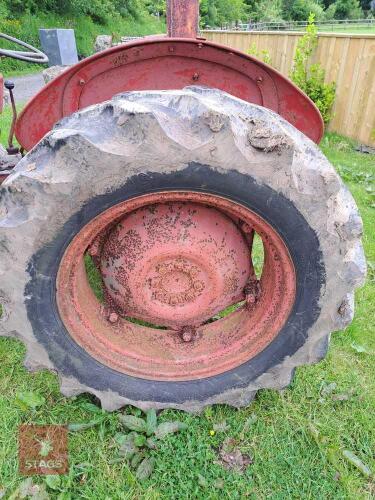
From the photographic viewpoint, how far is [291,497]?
5.39ft

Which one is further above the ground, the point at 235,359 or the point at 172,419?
the point at 235,359

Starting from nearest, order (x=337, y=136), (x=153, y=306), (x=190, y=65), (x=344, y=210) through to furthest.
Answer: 1. (x=344, y=210)
2. (x=190, y=65)
3. (x=153, y=306)
4. (x=337, y=136)

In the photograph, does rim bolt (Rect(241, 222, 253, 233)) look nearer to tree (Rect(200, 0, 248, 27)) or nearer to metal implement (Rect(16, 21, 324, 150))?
metal implement (Rect(16, 21, 324, 150))

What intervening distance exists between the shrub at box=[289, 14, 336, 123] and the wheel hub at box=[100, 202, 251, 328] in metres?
5.66

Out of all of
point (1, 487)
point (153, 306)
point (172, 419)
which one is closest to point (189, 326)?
point (153, 306)

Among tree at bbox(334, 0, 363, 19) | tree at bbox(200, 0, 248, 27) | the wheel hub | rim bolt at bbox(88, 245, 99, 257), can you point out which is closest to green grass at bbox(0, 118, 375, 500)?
the wheel hub

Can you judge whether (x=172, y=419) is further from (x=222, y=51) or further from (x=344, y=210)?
(x=222, y=51)

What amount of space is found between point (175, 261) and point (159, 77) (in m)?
0.71

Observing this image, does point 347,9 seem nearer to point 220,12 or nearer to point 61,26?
point 220,12

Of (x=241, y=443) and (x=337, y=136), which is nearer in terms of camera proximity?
(x=241, y=443)

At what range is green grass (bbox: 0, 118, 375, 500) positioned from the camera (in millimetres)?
1661

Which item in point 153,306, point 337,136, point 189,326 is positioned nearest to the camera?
point 153,306

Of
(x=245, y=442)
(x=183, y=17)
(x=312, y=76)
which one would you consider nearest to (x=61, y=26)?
(x=312, y=76)

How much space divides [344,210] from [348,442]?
1.04 metres
